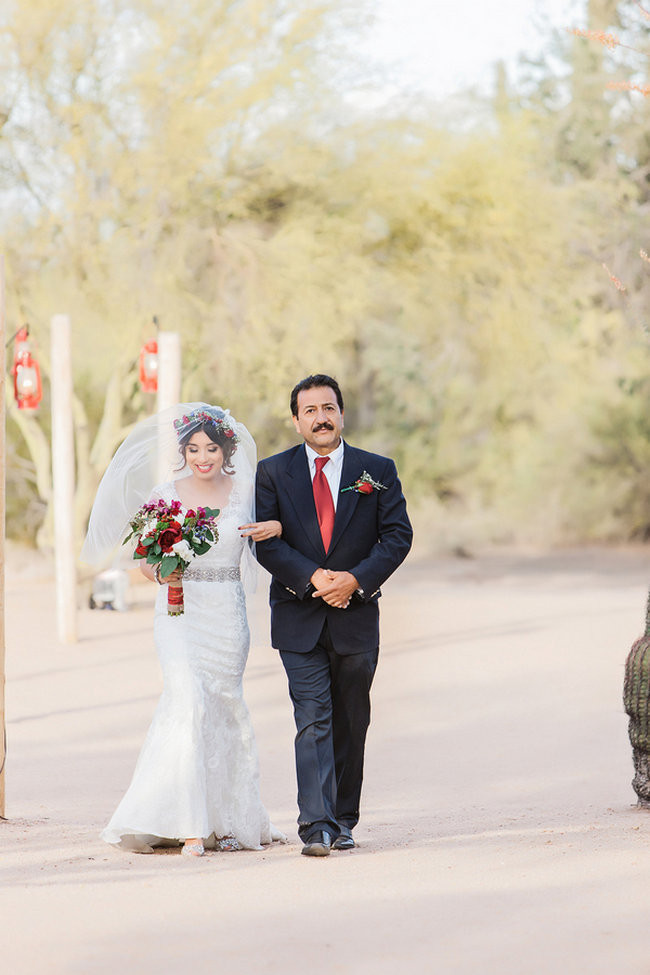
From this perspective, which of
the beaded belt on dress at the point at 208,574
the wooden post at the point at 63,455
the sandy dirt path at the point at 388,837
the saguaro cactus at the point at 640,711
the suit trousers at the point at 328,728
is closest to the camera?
the sandy dirt path at the point at 388,837

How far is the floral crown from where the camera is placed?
21.1ft

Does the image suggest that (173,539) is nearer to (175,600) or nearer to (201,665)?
(175,600)

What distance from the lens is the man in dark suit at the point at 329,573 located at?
231 inches

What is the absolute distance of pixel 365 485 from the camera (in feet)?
19.7

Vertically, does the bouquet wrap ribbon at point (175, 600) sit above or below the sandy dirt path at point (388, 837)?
above

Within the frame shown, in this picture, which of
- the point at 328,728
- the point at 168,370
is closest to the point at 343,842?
the point at 328,728

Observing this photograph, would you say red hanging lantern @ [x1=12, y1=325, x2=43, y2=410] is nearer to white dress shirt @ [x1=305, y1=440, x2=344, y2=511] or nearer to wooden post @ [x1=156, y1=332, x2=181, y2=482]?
wooden post @ [x1=156, y1=332, x2=181, y2=482]

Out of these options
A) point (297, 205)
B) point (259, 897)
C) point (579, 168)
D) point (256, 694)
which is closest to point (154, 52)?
point (297, 205)

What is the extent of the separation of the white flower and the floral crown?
588mm

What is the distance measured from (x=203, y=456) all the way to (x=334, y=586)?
976mm

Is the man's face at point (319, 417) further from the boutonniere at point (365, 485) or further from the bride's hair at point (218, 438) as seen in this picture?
the bride's hair at point (218, 438)

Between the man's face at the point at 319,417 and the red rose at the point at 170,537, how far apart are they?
0.66 m

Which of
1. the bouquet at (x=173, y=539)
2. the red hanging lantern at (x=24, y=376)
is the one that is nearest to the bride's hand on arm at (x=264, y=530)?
the bouquet at (x=173, y=539)

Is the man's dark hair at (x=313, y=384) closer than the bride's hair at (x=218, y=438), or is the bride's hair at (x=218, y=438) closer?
the man's dark hair at (x=313, y=384)
